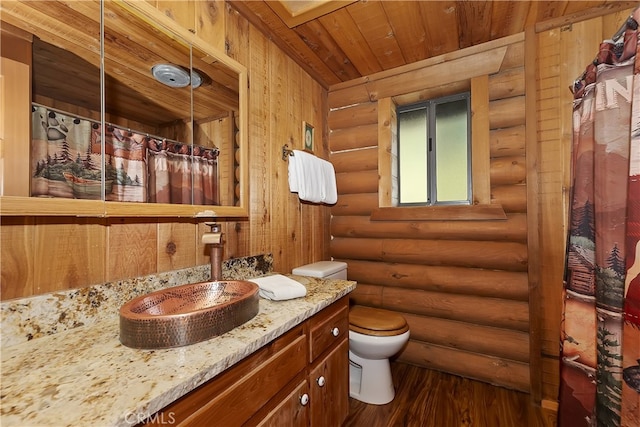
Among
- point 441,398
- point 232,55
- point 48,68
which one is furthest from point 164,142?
point 441,398

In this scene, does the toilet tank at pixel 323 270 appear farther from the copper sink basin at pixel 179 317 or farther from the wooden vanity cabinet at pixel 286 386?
the copper sink basin at pixel 179 317

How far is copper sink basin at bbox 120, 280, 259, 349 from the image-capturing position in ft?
2.52

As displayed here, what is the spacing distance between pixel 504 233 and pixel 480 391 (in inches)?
44.5

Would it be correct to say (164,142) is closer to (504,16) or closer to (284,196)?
(284,196)

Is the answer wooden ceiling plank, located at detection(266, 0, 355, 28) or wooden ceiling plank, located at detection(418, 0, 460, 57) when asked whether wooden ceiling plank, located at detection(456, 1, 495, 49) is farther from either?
wooden ceiling plank, located at detection(266, 0, 355, 28)

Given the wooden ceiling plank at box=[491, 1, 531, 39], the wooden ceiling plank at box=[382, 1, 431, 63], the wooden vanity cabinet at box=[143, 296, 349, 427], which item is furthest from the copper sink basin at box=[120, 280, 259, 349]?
the wooden ceiling plank at box=[491, 1, 531, 39]

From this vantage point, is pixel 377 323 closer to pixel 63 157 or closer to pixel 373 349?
pixel 373 349

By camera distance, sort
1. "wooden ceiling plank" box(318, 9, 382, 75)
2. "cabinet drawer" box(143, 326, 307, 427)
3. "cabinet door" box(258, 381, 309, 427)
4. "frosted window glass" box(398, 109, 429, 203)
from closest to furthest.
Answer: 1. "cabinet drawer" box(143, 326, 307, 427)
2. "cabinet door" box(258, 381, 309, 427)
3. "wooden ceiling plank" box(318, 9, 382, 75)
4. "frosted window glass" box(398, 109, 429, 203)

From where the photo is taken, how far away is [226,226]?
5.11 feet

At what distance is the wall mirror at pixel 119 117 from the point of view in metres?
0.86

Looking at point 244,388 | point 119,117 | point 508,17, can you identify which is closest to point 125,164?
point 119,117

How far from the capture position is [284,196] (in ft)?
6.66

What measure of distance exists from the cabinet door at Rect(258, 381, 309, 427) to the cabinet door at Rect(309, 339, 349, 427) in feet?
0.18

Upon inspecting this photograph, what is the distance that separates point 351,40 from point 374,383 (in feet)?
7.95
